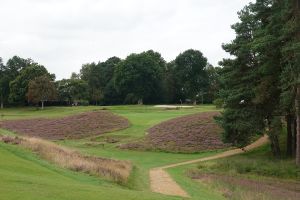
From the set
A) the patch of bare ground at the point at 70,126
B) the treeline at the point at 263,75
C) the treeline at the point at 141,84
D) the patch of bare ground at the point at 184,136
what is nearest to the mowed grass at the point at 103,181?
the patch of bare ground at the point at 184,136

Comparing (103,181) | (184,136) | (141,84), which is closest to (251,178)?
(103,181)

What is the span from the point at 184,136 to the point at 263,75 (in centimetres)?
1574

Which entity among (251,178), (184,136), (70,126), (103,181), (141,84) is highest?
(141,84)

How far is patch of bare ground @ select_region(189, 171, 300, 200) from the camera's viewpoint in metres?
22.9

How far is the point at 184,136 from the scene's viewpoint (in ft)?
175

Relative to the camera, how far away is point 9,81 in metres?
Answer: 122

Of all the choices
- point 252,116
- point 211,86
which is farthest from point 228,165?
point 211,86

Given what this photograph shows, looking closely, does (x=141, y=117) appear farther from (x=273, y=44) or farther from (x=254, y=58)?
(x=273, y=44)

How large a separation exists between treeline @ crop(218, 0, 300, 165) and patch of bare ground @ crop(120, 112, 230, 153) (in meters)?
6.40

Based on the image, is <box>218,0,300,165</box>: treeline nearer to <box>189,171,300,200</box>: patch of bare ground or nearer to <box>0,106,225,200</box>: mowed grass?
<box>189,171,300,200</box>: patch of bare ground

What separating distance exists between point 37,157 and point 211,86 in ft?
345

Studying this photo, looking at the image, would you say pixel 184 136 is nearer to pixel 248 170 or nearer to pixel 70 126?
pixel 70 126

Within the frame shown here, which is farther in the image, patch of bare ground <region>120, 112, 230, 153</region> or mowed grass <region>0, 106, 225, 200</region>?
patch of bare ground <region>120, 112, 230, 153</region>

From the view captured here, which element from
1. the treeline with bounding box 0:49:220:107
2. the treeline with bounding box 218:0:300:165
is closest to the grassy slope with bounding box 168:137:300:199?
the treeline with bounding box 218:0:300:165
